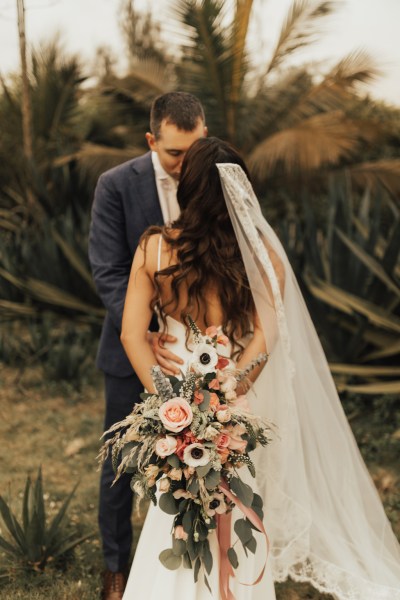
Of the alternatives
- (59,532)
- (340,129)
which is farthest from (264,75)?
(59,532)

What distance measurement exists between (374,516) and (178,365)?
3.59ft

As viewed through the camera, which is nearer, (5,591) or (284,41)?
(5,591)

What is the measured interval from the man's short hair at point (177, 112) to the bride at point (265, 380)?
1.63ft

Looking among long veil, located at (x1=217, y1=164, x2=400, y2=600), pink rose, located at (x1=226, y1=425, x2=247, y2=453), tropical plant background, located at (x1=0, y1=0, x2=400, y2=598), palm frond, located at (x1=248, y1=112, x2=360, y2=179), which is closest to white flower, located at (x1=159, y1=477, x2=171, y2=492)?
pink rose, located at (x1=226, y1=425, x2=247, y2=453)

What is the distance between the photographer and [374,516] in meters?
2.84

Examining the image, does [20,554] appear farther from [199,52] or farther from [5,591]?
[199,52]

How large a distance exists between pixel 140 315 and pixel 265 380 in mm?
596

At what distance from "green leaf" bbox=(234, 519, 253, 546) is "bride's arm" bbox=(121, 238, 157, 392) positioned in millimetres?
575

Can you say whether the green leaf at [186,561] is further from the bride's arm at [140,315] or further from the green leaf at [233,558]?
the bride's arm at [140,315]

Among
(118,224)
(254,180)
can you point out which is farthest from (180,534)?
(254,180)

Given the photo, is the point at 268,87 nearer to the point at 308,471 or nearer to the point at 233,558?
the point at 308,471

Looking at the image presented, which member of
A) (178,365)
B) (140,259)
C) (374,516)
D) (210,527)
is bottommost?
(374,516)

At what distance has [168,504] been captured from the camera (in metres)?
2.03

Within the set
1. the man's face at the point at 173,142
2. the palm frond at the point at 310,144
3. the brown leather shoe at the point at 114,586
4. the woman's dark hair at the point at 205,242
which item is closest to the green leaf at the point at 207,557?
the woman's dark hair at the point at 205,242
